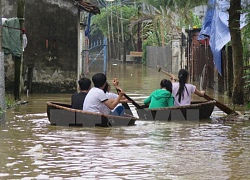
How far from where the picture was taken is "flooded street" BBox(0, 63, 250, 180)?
327 inches

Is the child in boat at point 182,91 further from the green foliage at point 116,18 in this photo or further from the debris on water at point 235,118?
the green foliage at point 116,18

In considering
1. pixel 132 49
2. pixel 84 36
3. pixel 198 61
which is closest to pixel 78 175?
pixel 198 61

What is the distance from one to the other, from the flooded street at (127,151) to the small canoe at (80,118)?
15cm

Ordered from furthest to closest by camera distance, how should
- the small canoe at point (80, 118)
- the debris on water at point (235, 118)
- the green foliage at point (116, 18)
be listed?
the green foliage at point (116, 18), the debris on water at point (235, 118), the small canoe at point (80, 118)

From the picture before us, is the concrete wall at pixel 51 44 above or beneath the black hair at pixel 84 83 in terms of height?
above

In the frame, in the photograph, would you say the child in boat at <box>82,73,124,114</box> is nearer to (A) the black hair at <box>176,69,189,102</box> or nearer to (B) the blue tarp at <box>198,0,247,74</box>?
(A) the black hair at <box>176,69,189,102</box>

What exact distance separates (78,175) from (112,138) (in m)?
3.45

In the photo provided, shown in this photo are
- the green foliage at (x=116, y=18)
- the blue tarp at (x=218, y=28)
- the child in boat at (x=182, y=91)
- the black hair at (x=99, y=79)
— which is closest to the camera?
the black hair at (x=99, y=79)

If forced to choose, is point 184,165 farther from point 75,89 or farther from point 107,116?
point 75,89

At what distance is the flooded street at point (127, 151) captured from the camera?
831cm

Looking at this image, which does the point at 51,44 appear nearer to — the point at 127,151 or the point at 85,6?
the point at 85,6

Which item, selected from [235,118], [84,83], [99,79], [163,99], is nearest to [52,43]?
[163,99]

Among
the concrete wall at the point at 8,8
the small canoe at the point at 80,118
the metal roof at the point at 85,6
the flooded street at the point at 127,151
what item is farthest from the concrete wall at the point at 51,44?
the small canoe at the point at 80,118

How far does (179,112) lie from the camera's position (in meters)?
13.9
